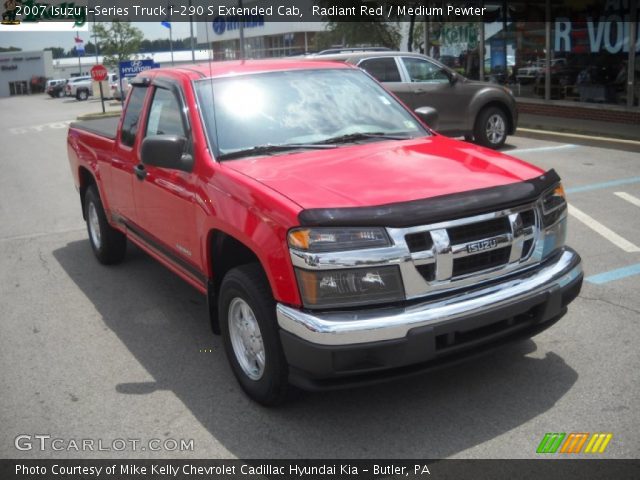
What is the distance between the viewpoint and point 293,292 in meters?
3.33

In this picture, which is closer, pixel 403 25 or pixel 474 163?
pixel 474 163

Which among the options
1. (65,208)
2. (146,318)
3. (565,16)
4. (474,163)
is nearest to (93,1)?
(65,208)

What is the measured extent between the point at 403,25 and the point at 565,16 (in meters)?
10.5

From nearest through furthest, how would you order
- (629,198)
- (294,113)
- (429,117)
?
(294,113)
(429,117)
(629,198)

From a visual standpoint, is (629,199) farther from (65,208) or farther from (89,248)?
(65,208)

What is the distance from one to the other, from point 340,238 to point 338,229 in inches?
1.7

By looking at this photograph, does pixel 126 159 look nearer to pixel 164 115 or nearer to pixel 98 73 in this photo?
pixel 164 115

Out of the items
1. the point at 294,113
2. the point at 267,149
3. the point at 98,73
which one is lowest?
the point at 267,149

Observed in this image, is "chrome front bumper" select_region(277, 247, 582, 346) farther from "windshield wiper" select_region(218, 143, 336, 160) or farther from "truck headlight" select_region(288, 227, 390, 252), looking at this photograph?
"windshield wiper" select_region(218, 143, 336, 160)

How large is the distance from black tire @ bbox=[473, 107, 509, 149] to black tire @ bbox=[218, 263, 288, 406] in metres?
9.27

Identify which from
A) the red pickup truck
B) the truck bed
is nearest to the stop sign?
the truck bed

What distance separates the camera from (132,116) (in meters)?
5.66

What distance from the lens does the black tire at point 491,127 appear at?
40.4ft

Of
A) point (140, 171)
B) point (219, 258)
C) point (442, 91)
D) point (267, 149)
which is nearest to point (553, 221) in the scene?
point (267, 149)
